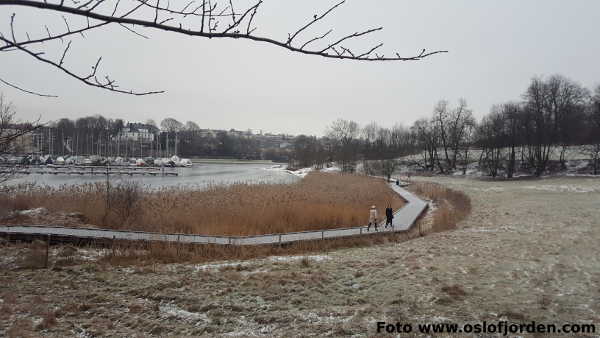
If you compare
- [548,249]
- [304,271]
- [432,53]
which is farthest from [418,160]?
[432,53]

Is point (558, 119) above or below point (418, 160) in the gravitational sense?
above

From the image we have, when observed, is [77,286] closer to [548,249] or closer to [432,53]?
[432,53]

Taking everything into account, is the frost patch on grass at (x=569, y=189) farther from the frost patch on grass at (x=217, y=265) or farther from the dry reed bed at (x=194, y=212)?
the frost patch on grass at (x=217, y=265)

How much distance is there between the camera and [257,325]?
5.80 meters

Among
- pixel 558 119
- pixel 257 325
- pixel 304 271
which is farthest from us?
pixel 558 119

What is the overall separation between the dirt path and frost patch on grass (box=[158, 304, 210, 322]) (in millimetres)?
18

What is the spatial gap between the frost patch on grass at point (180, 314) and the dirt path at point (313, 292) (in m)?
0.02

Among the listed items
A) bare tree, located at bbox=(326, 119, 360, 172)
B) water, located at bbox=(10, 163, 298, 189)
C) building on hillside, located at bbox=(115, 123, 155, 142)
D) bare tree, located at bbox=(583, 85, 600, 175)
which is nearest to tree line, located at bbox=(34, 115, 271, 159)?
building on hillside, located at bbox=(115, 123, 155, 142)

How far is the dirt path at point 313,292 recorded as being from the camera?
582cm

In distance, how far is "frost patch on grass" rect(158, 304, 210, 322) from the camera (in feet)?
19.8

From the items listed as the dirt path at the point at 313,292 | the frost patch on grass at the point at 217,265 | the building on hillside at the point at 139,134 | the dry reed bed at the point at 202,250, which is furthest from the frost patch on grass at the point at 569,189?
the building on hillside at the point at 139,134

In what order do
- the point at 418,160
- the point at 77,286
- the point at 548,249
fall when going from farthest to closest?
the point at 418,160 → the point at 548,249 → the point at 77,286

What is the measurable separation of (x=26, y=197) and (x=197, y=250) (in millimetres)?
13381

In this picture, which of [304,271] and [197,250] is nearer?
[304,271]
